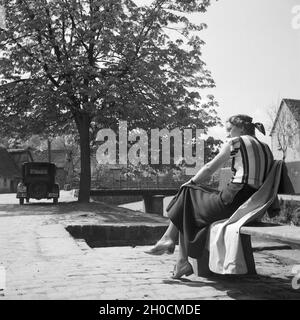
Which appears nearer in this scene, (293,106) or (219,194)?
(219,194)

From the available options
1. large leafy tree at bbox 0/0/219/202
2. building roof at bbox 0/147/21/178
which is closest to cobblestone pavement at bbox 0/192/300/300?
large leafy tree at bbox 0/0/219/202

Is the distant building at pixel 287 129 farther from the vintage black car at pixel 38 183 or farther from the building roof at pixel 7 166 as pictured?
the building roof at pixel 7 166

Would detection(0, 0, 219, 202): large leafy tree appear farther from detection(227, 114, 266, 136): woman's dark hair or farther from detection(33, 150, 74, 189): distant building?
detection(33, 150, 74, 189): distant building

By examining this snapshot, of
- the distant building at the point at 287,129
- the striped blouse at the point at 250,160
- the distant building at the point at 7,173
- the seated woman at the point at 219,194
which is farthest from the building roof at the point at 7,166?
the striped blouse at the point at 250,160

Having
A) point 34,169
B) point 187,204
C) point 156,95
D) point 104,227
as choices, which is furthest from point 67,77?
point 187,204

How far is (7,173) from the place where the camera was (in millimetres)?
59562

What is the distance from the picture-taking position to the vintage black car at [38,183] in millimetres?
22875

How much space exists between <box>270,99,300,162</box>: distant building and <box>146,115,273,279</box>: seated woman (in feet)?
152

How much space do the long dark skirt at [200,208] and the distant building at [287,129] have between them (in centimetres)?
4640

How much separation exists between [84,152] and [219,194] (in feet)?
56.8

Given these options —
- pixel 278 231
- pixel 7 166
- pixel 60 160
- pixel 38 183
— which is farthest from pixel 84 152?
pixel 60 160

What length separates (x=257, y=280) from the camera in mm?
4555

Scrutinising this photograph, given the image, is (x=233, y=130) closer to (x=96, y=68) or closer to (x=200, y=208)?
(x=200, y=208)

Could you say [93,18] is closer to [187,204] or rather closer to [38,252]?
[38,252]
